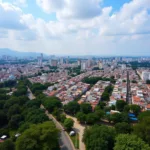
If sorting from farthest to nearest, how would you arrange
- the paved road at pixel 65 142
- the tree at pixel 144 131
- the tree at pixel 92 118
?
the tree at pixel 92 118, the paved road at pixel 65 142, the tree at pixel 144 131

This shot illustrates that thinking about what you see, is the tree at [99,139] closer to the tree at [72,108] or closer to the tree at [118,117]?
the tree at [118,117]

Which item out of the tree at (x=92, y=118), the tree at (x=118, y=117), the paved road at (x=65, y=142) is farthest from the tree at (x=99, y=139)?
the tree at (x=118, y=117)

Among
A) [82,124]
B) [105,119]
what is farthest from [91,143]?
[105,119]

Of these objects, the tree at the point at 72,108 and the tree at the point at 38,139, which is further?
the tree at the point at 72,108

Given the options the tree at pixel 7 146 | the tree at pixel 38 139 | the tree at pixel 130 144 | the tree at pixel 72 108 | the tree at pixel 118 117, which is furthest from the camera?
the tree at pixel 72 108

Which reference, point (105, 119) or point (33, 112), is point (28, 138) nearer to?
point (33, 112)
